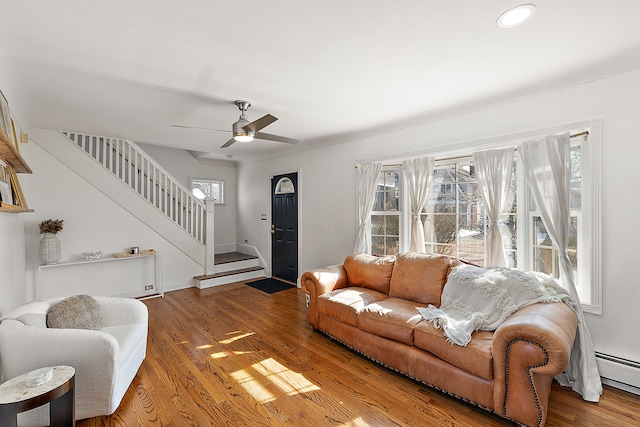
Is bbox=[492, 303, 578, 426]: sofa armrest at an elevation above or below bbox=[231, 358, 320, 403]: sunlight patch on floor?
above

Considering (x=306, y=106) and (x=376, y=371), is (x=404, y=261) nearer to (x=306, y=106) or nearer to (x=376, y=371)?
(x=376, y=371)

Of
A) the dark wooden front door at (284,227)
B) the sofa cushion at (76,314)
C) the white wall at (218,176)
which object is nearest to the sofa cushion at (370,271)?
the dark wooden front door at (284,227)

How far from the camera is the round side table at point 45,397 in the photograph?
1.43 meters

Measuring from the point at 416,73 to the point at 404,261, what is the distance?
1917 millimetres

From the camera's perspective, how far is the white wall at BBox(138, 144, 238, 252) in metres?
6.04

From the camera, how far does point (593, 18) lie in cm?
166

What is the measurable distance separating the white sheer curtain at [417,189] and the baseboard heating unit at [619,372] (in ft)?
5.92

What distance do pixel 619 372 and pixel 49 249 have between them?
20.6ft

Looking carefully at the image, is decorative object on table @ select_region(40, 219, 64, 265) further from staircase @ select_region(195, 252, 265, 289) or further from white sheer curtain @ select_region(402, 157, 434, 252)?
white sheer curtain @ select_region(402, 157, 434, 252)

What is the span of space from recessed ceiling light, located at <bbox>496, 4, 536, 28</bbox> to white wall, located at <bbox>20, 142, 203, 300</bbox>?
5.23 m

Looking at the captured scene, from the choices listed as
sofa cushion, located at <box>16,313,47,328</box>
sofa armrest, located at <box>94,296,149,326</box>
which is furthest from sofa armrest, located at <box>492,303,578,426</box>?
sofa cushion, located at <box>16,313,47,328</box>

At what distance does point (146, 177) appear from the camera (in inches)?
206

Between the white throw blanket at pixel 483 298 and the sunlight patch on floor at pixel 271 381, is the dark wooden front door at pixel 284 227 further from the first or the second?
the white throw blanket at pixel 483 298

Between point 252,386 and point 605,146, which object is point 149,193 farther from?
point 605,146
